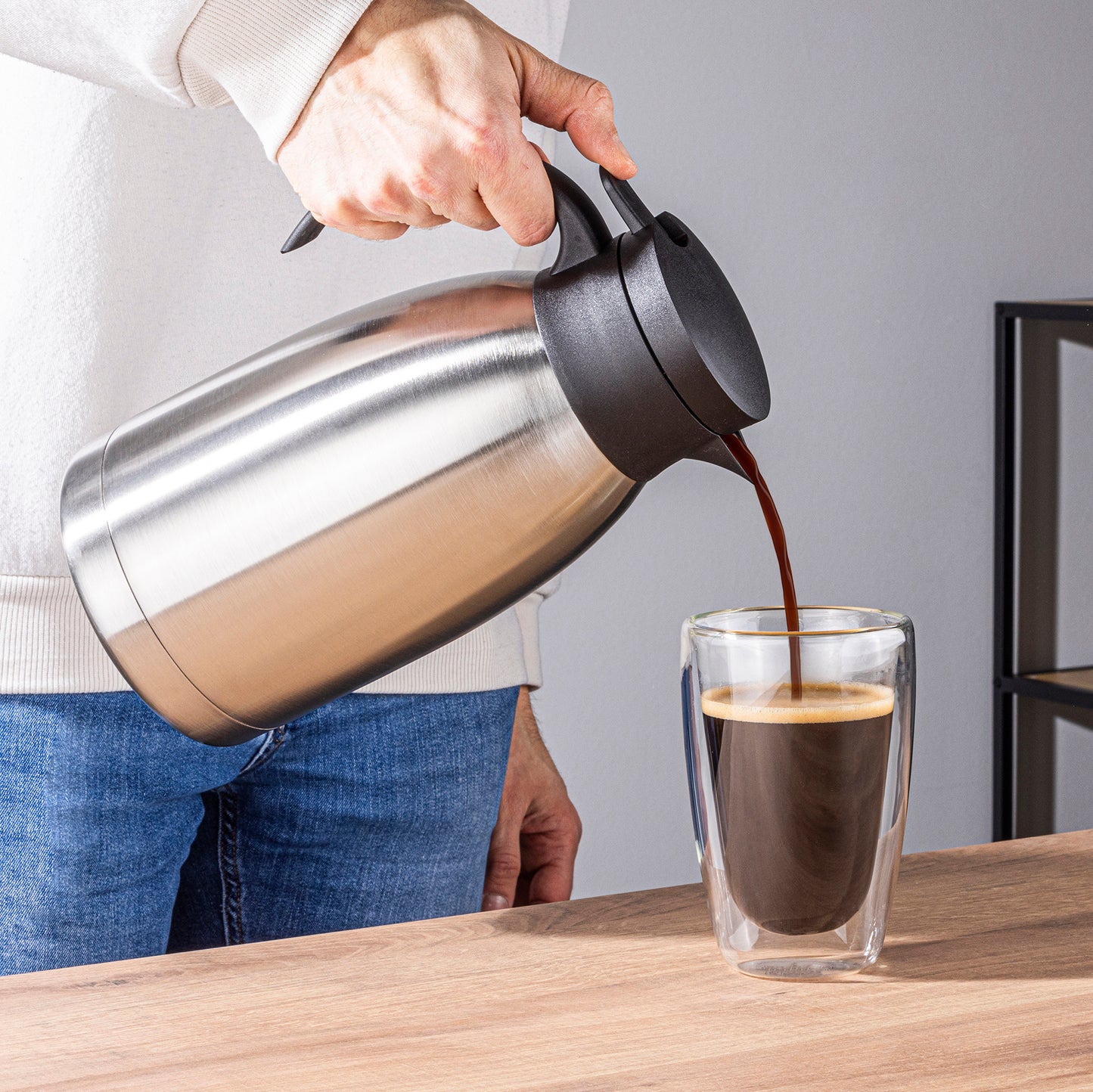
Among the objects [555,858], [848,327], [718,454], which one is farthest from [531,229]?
[848,327]

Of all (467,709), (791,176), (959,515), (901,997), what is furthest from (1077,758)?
(901,997)

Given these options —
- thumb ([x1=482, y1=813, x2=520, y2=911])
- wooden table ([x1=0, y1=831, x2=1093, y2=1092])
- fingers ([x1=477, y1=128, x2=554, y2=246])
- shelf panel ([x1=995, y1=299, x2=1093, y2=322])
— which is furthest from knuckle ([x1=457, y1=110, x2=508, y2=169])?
shelf panel ([x1=995, y1=299, x2=1093, y2=322])

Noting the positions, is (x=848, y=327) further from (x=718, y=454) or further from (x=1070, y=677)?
(x=718, y=454)

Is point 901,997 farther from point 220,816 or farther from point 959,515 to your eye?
point 959,515

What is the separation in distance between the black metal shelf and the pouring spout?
78.7 inches

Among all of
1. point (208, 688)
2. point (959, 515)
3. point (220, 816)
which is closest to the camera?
point (208, 688)

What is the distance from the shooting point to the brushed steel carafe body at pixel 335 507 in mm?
583

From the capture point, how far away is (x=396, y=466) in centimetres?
59

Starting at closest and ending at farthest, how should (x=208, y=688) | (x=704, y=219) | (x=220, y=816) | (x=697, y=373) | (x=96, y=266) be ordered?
(x=697, y=373)
(x=208, y=688)
(x=96, y=266)
(x=220, y=816)
(x=704, y=219)

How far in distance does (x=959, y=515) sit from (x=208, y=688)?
212 cm

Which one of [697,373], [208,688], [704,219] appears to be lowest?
[208,688]

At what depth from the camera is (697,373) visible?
0.52 metres

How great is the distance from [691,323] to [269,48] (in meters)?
0.21

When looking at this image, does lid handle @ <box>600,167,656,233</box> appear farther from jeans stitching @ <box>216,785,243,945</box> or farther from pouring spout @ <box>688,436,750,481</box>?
jeans stitching @ <box>216,785,243,945</box>
